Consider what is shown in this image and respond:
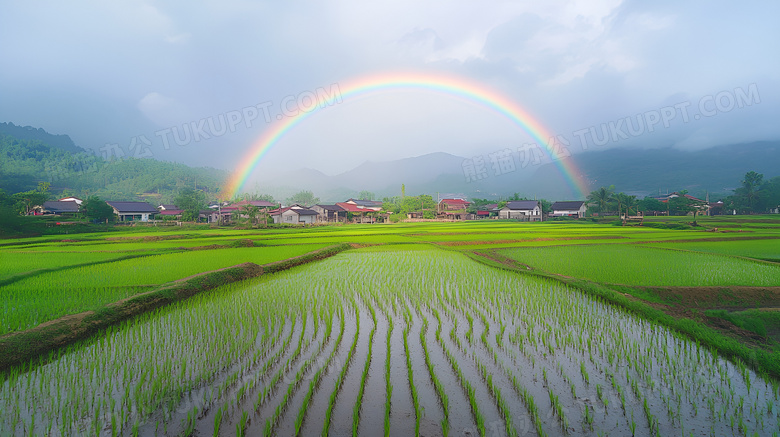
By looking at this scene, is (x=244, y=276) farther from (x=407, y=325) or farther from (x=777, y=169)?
(x=777, y=169)

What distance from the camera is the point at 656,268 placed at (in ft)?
35.4

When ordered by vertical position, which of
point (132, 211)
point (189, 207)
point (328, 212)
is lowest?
point (328, 212)

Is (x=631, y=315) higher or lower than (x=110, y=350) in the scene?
lower

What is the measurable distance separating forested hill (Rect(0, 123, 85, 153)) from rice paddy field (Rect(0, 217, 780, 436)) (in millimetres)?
150095

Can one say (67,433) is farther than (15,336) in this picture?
No

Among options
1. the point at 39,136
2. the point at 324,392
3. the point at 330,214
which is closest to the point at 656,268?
the point at 324,392

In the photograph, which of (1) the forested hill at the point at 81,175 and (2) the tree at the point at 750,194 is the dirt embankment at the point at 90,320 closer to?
(2) the tree at the point at 750,194

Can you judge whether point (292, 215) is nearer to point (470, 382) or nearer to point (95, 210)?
point (95, 210)

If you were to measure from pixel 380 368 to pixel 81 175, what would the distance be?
348 ft

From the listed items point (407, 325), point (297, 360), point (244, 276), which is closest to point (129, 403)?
point (297, 360)

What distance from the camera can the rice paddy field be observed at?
319cm

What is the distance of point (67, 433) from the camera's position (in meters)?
3.03

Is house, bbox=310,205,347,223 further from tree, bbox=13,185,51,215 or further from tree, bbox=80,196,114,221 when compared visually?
tree, bbox=13,185,51,215

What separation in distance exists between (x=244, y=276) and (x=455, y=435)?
344 inches
